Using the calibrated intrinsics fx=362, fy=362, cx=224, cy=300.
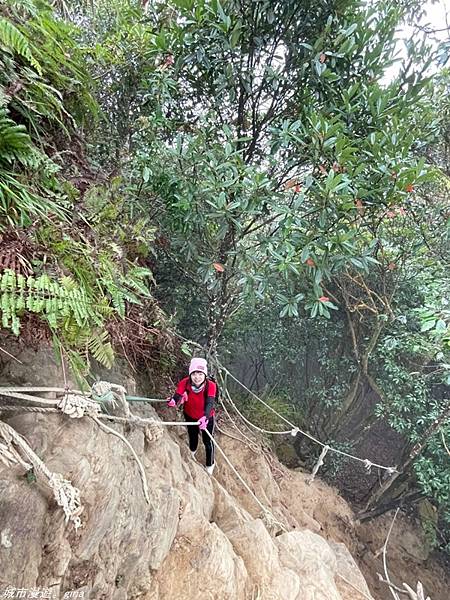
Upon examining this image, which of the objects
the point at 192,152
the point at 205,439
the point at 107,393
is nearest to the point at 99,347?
the point at 107,393

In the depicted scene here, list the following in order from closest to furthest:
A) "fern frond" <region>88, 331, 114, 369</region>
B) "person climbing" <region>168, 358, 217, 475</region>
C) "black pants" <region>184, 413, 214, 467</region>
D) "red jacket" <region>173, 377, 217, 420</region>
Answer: "fern frond" <region>88, 331, 114, 369</region>
"person climbing" <region>168, 358, 217, 475</region>
"red jacket" <region>173, 377, 217, 420</region>
"black pants" <region>184, 413, 214, 467</region>

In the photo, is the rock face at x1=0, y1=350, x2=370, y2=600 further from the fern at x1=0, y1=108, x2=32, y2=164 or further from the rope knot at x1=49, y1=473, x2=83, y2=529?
the fern at x1=0, y1=108, x2=32, y2=164

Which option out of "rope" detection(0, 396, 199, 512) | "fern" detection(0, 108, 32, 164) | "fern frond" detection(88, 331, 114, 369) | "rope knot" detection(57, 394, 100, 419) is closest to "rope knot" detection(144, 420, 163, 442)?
"rope" detection(0, 396, 199, 512)

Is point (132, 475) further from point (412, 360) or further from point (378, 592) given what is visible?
point (378, 592)

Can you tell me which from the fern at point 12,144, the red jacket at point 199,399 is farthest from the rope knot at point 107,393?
the fern at point 12,144

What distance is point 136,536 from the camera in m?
2.26

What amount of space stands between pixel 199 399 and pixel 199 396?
0.11ft

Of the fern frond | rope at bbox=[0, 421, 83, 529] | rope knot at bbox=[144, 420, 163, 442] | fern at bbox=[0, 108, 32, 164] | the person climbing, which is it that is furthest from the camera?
the person climbing

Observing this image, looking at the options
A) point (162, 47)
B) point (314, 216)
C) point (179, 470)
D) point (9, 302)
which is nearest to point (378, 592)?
point (179, 470)

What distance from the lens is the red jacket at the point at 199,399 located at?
347cm

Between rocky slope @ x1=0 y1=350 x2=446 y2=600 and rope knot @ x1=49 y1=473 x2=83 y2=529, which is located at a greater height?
rope knot @ x1=49 y1=473 x2=83 y2=529

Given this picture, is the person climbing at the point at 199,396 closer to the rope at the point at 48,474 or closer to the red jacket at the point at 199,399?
the red jacket at the point at 199,399

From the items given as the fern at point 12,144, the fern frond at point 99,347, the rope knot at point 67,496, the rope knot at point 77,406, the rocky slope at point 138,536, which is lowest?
the rocky slope at point 138,536

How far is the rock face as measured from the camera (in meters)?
1.76
